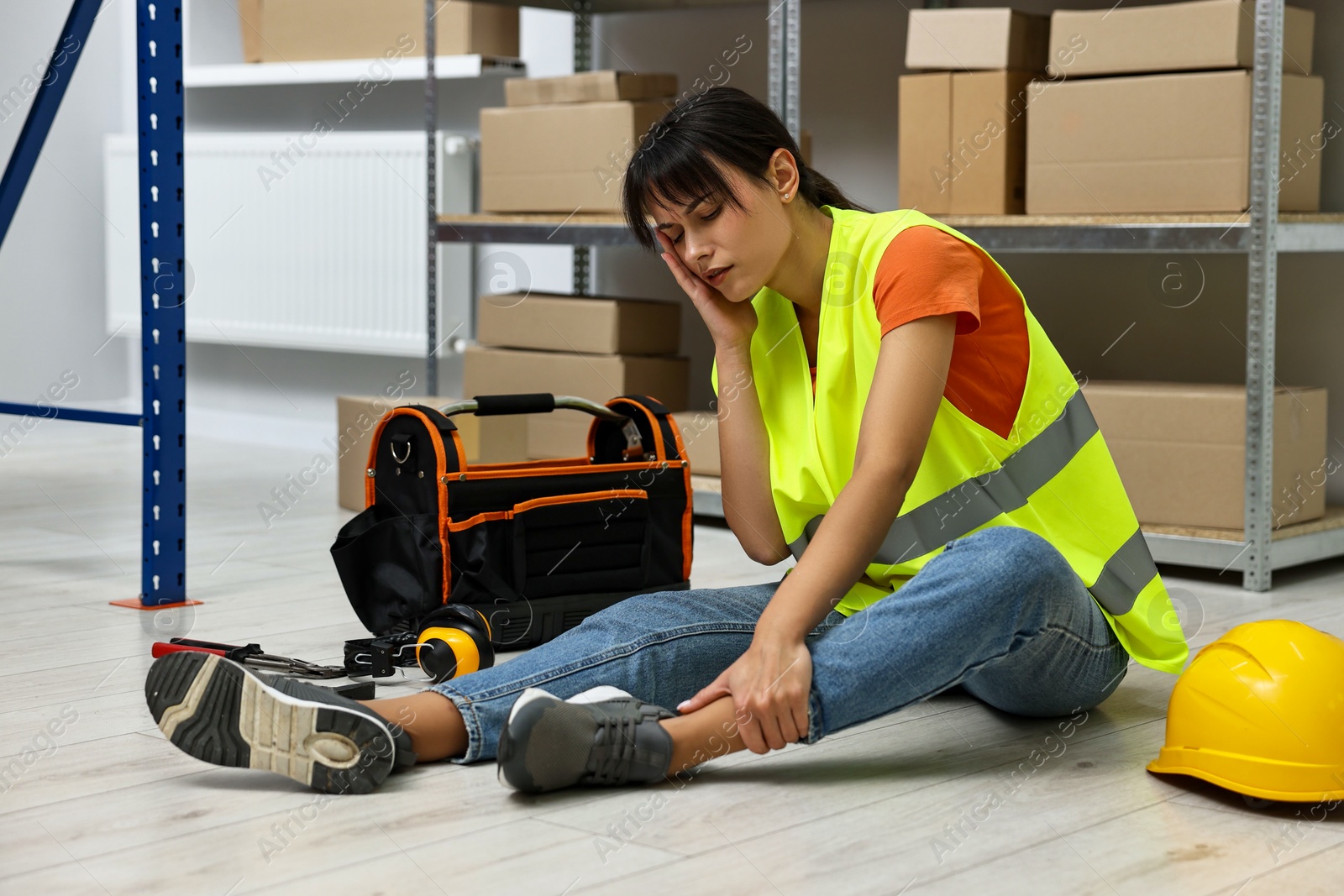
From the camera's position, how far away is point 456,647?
1647mm

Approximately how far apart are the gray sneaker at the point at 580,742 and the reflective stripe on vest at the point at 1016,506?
0.29 m

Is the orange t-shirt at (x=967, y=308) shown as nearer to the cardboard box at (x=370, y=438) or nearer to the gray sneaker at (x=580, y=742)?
the gray sneaker at (x=580, y=742)

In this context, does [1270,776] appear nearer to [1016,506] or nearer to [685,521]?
[1016,506]

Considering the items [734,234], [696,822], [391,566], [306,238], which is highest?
[306,238]

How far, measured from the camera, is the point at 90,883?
3.60 feet

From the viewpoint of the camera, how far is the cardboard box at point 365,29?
3482 mm

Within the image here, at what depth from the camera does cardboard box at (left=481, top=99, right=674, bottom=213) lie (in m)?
2.95

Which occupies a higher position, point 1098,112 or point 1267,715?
point 1098,112

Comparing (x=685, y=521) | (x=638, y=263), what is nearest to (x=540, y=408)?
(x=685, y=521)

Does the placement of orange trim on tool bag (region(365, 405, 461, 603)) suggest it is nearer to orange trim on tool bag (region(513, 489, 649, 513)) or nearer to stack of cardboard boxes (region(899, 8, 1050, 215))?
orange trim on tool bag (region(513, 489, 649, 513))

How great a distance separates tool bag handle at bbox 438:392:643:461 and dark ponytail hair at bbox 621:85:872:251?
61cm

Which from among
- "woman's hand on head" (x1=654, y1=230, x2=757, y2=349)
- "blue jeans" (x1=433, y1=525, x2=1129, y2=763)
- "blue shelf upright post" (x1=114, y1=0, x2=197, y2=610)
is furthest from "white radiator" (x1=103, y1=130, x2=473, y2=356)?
"blue jeans" (x1=433, y1=525, x2=1129, y2=763)

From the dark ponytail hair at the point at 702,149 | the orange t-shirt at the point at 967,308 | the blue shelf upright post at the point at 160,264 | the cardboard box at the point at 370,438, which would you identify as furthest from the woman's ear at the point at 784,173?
the cardboard box at the point at 370,438

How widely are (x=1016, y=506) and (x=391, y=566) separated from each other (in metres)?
0.82
